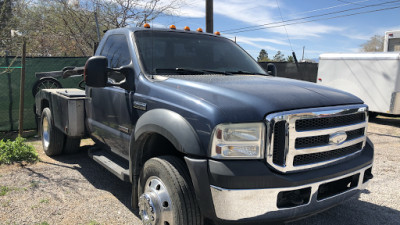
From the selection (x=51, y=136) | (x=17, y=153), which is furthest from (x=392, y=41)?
(x=17, y=153)

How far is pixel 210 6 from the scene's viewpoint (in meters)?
10.7

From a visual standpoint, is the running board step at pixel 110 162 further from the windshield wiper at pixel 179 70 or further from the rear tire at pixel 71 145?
the rear tire at pixel 71 145

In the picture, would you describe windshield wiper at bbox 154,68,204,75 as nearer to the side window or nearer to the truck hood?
the truck hood

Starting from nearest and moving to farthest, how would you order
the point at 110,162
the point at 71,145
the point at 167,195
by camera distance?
1. the point at 167,195
2. the point at 110,162
3. the point at 71,145

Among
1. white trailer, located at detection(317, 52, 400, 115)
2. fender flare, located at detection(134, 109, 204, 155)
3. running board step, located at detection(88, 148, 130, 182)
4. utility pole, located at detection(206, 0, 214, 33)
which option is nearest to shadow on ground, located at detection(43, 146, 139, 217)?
running board step, located at detection(88, 148, 130, 182)

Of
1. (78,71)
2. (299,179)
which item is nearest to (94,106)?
(78,71)

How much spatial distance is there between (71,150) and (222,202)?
426 centimetres

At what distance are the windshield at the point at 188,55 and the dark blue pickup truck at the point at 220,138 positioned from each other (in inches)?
0.6

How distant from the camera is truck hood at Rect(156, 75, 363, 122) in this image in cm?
233

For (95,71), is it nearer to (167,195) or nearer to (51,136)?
(167,195)

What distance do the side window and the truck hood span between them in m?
0.83

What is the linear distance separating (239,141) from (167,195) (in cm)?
75

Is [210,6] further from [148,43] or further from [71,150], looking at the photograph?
[148,43]

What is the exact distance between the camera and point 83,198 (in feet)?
12.9
